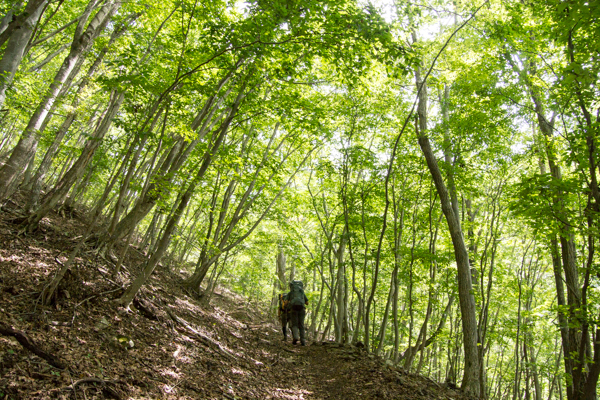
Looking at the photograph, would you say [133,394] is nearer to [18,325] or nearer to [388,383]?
[18,325]

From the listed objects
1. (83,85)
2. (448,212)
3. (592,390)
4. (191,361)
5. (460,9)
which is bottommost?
(191,361)

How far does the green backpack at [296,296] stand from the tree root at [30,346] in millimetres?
6313

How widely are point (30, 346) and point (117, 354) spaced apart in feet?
3.16

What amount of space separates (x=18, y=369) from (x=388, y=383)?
486cm

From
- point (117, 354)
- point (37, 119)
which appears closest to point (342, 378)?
point (117, 354)

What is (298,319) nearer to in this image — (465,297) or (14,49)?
(465,297)

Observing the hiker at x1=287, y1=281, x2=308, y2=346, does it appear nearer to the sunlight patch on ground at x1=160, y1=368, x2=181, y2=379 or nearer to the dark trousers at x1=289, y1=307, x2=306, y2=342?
the dark trousers at x1=289, y1=307, x2=306, y2=342

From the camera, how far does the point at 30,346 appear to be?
8.50 ft

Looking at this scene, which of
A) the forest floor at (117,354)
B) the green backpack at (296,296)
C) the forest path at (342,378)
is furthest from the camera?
the green backpack at (296,296)

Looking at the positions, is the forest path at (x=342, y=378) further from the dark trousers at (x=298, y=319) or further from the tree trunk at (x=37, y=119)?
the tree trunk at (x=37, y=119)

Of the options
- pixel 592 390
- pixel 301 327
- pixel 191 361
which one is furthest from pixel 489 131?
pixel 191 361

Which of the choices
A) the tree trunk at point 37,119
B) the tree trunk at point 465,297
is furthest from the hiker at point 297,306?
the tree trunk at point 37,119

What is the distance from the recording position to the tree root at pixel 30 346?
2.58 metres

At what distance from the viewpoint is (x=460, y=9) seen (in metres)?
9.28
